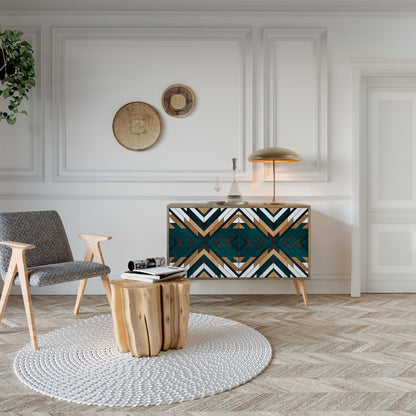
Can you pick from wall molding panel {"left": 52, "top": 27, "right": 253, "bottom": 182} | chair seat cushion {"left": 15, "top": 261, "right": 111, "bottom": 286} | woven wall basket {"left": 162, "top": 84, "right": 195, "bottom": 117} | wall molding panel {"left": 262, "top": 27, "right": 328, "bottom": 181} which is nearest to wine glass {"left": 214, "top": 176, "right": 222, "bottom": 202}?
wall molding panel {"left": 52, "top": 27, "right": 253, "bottom": 182}

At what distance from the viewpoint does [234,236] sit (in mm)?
3637

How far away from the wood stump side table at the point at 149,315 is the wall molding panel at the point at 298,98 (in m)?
2.01

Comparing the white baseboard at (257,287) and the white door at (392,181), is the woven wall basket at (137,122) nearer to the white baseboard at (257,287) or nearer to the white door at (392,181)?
the white baseboard at (257,287)

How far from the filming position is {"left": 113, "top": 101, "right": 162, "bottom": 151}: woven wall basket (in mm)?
4062

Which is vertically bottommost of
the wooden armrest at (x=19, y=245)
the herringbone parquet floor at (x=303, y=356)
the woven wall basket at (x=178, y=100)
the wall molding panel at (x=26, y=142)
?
the herringbone parquet floor at (x=303, y=356)

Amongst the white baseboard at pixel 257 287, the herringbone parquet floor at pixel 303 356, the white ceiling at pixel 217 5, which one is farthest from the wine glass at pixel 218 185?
the white ceiling at pixel 217 5

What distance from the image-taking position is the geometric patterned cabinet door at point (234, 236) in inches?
143

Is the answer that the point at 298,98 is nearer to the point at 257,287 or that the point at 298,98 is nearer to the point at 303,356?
the point at 257,287

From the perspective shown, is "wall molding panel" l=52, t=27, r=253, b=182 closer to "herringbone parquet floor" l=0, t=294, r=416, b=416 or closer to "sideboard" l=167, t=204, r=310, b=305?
"sideboard" l=167, t=204, r=310, b=305

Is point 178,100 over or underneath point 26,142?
over

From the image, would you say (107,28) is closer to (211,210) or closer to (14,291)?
(211,210)

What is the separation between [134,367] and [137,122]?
2431 millimetres

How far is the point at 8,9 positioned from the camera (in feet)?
13.2

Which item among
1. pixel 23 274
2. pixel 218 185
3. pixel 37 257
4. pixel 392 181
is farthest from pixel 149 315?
pixel 392 181
